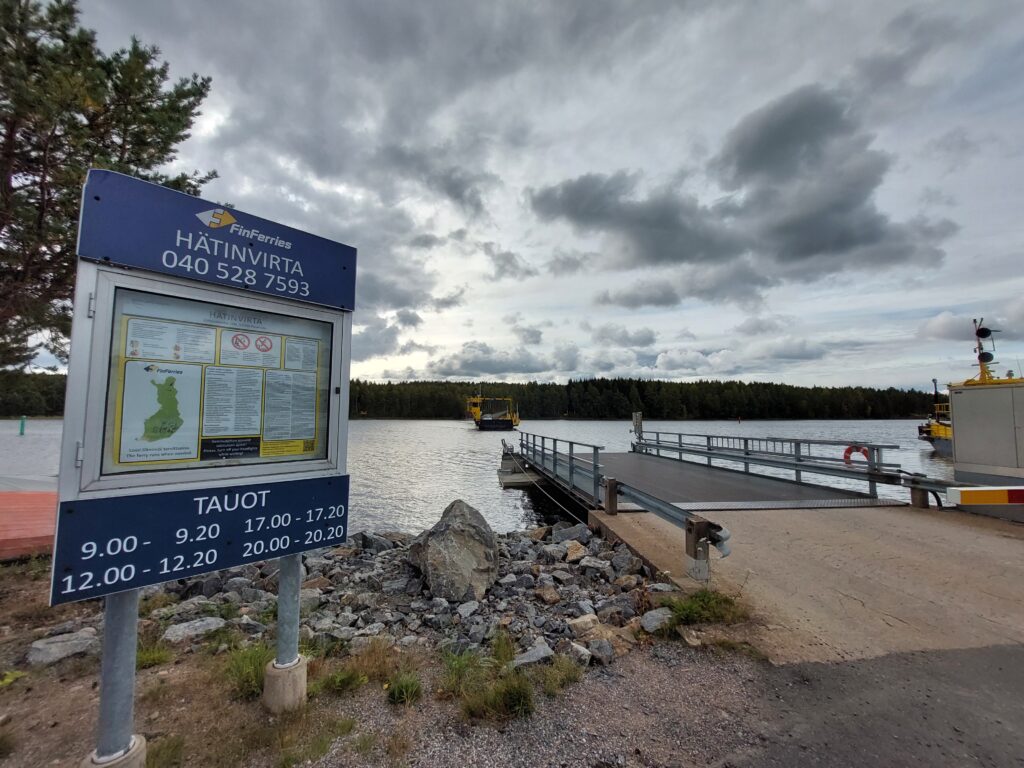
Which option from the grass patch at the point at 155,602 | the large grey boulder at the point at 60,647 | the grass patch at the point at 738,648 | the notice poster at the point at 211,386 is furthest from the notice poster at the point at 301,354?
the grass patch at the point at 155,602

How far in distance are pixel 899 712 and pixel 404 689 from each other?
307 cm

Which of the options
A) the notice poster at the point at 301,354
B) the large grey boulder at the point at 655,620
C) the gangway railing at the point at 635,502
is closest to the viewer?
the notice poster at the point at 301,354

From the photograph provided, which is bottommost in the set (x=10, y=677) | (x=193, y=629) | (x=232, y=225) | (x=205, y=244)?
(x=193, y=629)

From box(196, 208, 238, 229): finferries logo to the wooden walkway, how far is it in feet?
15.9

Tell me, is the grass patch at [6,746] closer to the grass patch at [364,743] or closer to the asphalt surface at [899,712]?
the grass patch at [364,743]

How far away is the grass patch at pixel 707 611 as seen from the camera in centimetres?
419

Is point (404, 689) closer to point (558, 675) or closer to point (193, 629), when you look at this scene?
point (558, 675)

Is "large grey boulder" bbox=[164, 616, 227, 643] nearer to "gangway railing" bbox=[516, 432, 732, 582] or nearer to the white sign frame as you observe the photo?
the white sign frame

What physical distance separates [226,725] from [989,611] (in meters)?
6.20

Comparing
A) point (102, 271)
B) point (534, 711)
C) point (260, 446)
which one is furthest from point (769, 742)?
point (102, 271)

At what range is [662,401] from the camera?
122062 mm

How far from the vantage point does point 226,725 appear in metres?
2.83

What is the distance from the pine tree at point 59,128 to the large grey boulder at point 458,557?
17.5ft

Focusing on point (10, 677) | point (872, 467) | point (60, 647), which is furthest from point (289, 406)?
point (872, 467)
